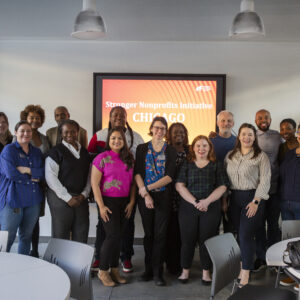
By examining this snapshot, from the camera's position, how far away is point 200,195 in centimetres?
337

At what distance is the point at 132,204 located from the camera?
11.4 feet

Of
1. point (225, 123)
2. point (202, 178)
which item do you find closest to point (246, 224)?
point (202, 178)

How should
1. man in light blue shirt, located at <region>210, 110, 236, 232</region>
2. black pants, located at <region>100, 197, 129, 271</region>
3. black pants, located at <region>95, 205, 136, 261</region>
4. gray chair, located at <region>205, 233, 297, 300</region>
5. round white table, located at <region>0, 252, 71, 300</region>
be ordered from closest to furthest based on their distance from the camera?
round white table, located at <region>0, 252, 71, 300</region> → gray chair, located at <region>205, 233, 297, 300</region> → black pants, located at <region>100, 197, 129, 271</region> → black pants, located at <region>95, 205, 136, 261</region> → man in light blue shirt, located at <region>210, 110, 236, 232</region>

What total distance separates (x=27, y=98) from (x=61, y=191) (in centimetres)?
229

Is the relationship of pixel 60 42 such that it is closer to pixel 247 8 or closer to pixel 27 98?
pixel 27 98

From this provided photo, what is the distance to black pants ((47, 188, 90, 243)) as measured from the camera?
3325 mm

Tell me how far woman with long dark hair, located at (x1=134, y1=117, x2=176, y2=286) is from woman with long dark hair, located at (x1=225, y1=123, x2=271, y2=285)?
64 centimetres

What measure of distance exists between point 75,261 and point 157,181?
4.64ft

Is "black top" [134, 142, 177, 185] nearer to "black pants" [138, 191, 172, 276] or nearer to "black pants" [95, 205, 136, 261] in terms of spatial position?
"black pants" [138, 191, 172, 276]

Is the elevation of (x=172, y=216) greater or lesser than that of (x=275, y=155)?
lesser

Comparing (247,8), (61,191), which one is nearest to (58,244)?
(61,191)

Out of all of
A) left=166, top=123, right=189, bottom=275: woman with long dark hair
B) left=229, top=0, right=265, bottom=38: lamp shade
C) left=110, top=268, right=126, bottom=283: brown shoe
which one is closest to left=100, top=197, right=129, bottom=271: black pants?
left=110, top=268, right=126, bottom=283: brown shoe

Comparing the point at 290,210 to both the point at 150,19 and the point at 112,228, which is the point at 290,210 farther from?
the point at 150,19

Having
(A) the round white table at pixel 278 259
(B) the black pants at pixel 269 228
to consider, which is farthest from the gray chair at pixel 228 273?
(B) the black pants at pixel 269 228
